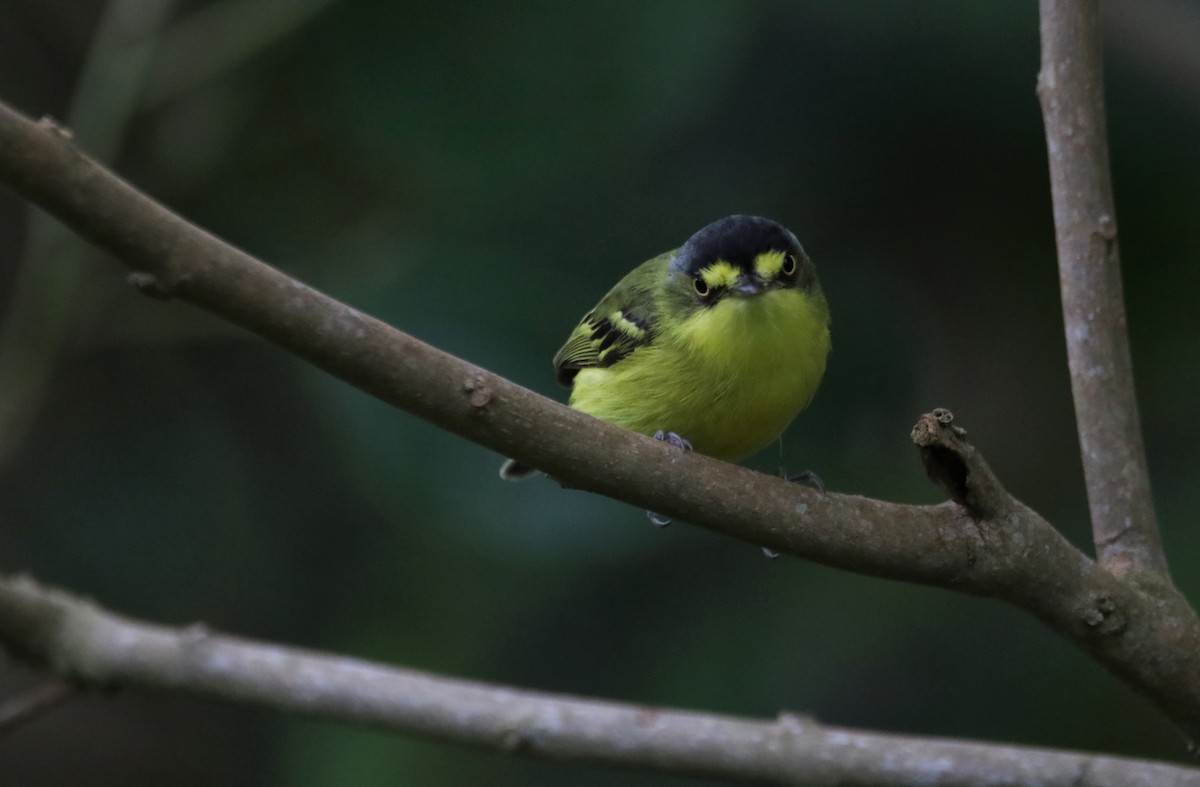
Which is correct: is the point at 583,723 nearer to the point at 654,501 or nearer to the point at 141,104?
the point at 654,501

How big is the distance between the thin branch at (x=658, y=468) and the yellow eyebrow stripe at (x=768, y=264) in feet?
2.60

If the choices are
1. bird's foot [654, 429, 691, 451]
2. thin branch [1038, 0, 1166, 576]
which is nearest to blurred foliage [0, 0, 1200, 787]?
bird's foot [654, 429, 691, 451]

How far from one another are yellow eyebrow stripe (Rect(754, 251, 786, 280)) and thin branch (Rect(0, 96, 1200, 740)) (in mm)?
792

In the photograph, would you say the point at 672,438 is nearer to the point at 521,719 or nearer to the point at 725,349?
the point at 725,349

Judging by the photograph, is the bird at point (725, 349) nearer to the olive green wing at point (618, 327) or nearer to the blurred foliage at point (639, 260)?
the olive green wing at point (618, 327)

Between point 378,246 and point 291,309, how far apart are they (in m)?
2.73

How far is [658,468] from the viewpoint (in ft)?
6.08

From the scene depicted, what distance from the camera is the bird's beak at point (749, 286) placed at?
2.66m

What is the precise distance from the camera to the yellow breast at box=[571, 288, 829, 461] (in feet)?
8.52

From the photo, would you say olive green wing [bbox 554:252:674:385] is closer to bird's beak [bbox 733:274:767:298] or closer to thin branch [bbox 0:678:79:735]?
bird's beak [bbox 733:274:767:298]

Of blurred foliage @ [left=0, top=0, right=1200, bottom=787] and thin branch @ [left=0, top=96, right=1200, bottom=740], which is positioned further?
blurred foliage @ [left=0, top=0, right=1200, bottom=787]

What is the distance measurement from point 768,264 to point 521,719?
3.50 ft

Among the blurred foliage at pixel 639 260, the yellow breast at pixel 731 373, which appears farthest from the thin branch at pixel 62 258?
the yellow breast at pixel 731 373

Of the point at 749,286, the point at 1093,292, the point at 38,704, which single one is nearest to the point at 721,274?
the point at 749,286
